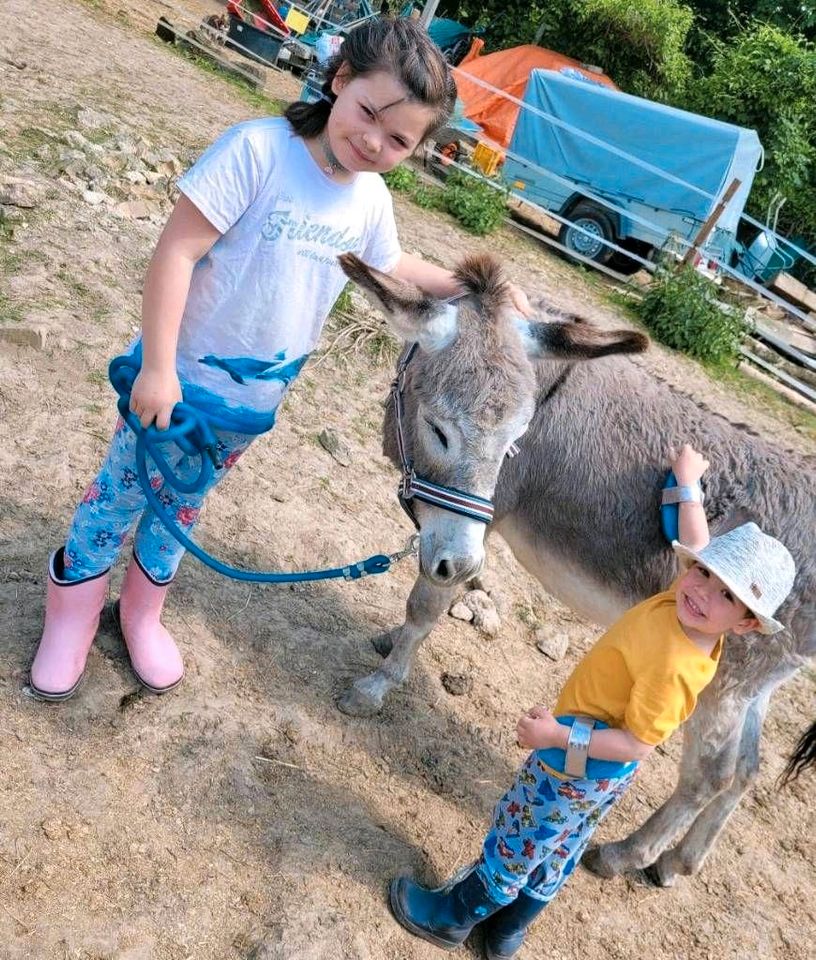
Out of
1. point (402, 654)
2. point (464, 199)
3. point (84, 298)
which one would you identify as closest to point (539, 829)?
point (402, 654)

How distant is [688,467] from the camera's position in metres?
2.80

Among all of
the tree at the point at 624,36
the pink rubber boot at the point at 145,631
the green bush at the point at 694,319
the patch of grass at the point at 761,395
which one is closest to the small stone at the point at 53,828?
the pink rubber boot at the point at 145,631

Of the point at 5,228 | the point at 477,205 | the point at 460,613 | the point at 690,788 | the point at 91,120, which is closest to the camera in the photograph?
the point at 690,788

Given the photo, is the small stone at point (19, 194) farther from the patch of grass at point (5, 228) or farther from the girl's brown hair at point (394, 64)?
the girl's brown hair at point (394, 64)

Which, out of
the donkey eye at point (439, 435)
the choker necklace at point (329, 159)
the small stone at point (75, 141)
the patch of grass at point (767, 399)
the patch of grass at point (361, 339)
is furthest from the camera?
the patch of grass at point (767, 399)

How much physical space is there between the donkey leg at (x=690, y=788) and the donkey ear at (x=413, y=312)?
1613 millimetres

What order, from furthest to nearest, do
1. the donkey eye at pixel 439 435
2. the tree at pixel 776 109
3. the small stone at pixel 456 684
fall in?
the tree at pixel 776 109 < the small stone at pixel 456 684 < the donkey eye at pixel 439 435

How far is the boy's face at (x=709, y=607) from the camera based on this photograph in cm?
194

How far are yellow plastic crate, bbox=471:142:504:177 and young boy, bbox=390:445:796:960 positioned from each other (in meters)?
12.4

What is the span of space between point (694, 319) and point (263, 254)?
8.87 meters

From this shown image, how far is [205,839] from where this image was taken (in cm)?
247

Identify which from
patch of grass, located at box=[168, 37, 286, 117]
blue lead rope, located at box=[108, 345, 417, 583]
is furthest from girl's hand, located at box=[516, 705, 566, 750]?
patch of grass, located at box=[168, 37, 286, 117]

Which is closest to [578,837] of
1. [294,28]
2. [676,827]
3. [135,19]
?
[676,827]

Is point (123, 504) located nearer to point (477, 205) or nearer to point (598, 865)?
point (598, 865)
